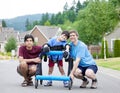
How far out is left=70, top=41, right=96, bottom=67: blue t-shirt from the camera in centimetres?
1307

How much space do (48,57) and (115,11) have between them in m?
30.7

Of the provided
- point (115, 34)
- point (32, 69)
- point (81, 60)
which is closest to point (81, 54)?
point (81, 60)

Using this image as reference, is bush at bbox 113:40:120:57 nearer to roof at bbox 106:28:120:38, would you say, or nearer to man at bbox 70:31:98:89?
roof at bbox 106:28:120:38

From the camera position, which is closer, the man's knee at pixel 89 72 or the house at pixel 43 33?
the man's knee at pixel 89 72

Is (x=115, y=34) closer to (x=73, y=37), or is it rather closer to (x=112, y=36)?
(x=112, y=36)

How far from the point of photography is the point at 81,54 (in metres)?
13.0

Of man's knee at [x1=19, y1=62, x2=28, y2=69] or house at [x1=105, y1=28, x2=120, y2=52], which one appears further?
house at [x1=105, y1=28, x2=120, y2=52]

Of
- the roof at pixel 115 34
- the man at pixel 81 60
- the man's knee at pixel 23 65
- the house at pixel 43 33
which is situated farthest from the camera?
the house at pixel 43 33

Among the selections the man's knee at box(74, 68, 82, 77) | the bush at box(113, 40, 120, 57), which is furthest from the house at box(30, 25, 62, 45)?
the man's knee at box(74, 68, 82, 77)

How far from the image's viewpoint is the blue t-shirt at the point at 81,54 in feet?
42.9

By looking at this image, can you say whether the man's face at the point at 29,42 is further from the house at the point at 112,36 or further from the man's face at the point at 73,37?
the house at the point at 112,36

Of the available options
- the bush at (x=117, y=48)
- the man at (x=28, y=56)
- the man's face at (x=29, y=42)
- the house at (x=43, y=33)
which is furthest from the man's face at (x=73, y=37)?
the house at (x=43, y=33)

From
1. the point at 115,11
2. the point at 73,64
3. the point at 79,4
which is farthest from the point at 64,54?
the point at 79,4

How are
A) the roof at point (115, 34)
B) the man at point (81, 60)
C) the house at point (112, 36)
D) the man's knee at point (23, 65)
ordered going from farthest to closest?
the roof at point (115, 34) → the house at point (112, 36) → the man's knee at point (23, 65) → the man at point (81, 60)
